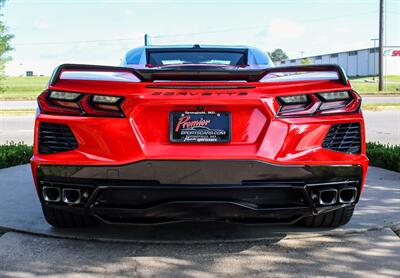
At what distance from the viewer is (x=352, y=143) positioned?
3191mm

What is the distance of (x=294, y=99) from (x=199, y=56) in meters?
→ 1.95

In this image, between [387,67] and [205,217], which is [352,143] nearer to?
[205,217]

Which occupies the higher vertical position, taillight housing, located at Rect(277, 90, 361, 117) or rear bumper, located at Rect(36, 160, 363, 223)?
taillight housing, located at Rect(277, 90, 361, 117)

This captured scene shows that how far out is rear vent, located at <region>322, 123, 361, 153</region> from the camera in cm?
313

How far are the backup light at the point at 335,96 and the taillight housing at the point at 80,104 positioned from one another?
127cm

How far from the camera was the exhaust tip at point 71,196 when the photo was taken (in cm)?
317

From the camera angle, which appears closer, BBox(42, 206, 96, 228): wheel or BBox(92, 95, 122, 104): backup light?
BBox(92, 95, 122, 104): backup light

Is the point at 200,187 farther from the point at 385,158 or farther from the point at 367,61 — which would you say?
the point at 367,61

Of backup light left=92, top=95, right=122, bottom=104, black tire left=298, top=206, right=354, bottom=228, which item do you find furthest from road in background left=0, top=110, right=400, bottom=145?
backup light left=92, top=95, right=122, bottom=104

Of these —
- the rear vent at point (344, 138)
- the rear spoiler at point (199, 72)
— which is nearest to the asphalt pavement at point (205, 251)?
the rear vent at point (344, 138)

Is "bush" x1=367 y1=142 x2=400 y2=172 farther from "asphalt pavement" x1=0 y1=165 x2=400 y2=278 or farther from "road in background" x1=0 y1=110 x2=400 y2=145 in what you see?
"road in background" x1=0 y1=110 x2=400 y2=145

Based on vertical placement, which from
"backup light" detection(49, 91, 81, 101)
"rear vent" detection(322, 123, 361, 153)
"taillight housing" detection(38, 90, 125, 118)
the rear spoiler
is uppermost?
the rear spoiler

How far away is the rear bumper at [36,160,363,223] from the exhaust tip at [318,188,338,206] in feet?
0.07

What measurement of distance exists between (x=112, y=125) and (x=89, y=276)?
95 centimetres
